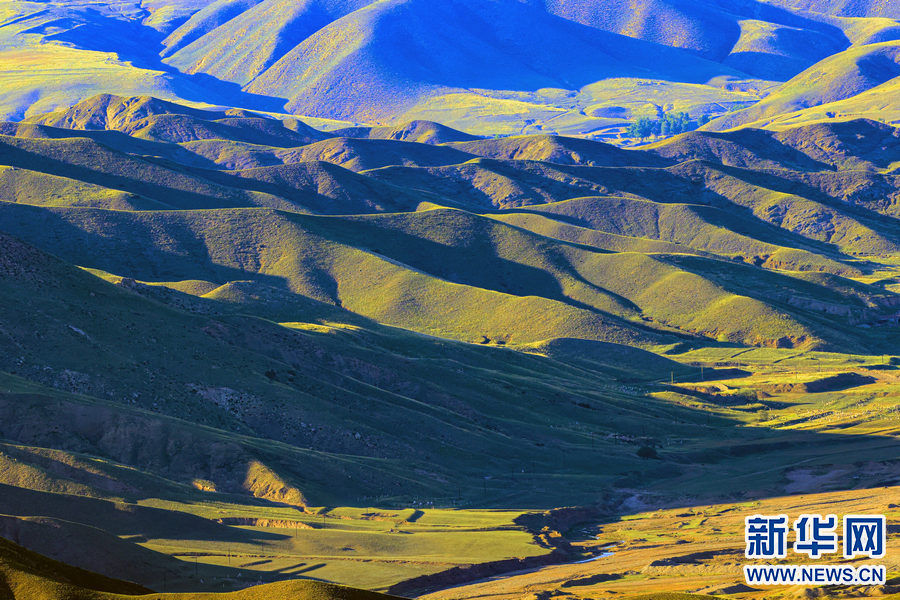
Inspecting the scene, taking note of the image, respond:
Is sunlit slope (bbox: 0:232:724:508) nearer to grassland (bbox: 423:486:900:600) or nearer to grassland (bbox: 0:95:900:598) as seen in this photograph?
grassland (bbox: 0:95:900:598)

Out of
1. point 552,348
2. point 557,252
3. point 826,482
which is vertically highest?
point 557,252

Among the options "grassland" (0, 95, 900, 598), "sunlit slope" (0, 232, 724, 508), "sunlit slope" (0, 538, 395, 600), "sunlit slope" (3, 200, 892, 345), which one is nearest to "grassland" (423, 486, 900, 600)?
A: "grassland" (0, 95, 900, 598)

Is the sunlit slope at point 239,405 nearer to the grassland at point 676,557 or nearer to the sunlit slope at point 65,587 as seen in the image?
the grassland at point 676,557

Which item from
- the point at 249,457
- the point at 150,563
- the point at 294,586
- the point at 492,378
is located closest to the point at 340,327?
the point at 492,378

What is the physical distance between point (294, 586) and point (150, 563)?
19544 millimetres

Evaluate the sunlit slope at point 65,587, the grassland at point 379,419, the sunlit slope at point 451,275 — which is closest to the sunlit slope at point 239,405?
the grassland at point 379,419

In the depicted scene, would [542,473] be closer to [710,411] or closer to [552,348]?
[710,411]

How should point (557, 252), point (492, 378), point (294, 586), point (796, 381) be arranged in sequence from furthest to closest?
point (557, 252) < point (796, 381) < point (492, 378) < point (294, 586)

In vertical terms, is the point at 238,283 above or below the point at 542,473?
above

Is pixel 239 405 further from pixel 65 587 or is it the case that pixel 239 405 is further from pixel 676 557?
pixel 65 587

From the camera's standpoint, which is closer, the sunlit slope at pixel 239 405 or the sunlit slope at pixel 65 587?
the sunlit slope at pixel 65 587

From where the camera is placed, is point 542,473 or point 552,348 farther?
point 552,348

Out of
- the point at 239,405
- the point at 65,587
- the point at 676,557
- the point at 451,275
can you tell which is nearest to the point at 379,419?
the point at 239,405

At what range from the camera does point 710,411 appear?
123 m
